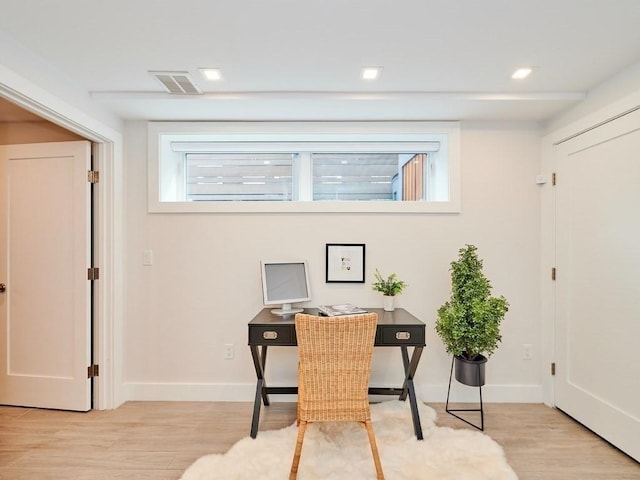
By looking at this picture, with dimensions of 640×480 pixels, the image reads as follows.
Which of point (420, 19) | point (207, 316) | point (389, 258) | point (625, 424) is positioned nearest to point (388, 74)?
point (420, 19)

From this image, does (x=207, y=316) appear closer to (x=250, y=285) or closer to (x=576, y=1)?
(x=250, y=285)

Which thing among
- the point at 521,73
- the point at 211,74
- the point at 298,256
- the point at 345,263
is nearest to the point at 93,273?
the point at 298,256

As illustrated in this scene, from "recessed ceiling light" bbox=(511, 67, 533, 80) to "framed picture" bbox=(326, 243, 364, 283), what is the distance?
5.19 ft

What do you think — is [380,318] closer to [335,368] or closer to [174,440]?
[335,368]

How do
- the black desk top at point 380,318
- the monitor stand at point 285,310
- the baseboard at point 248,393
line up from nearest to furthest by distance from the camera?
the black desk top at point 380,318, the monitor stand at point 285,310, the baseboard at point 248,393

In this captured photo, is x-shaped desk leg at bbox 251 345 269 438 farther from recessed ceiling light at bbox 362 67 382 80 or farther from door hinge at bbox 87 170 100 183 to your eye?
recessed ceiling light at bbox 362 67 382 80

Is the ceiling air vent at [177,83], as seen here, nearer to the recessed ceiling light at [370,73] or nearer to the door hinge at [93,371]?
the recessed ceiling light at [370,73]

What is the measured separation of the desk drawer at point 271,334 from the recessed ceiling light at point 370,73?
1710 millimetres

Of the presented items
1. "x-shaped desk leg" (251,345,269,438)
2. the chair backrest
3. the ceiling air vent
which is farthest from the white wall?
the chair backrest

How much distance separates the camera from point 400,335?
244 centimetres

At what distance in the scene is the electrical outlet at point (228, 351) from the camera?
9.96 feet

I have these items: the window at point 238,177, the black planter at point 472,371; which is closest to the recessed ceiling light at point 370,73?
the window at point 238,177

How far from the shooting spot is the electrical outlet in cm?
304

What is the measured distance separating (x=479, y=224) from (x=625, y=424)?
62.5 inches
